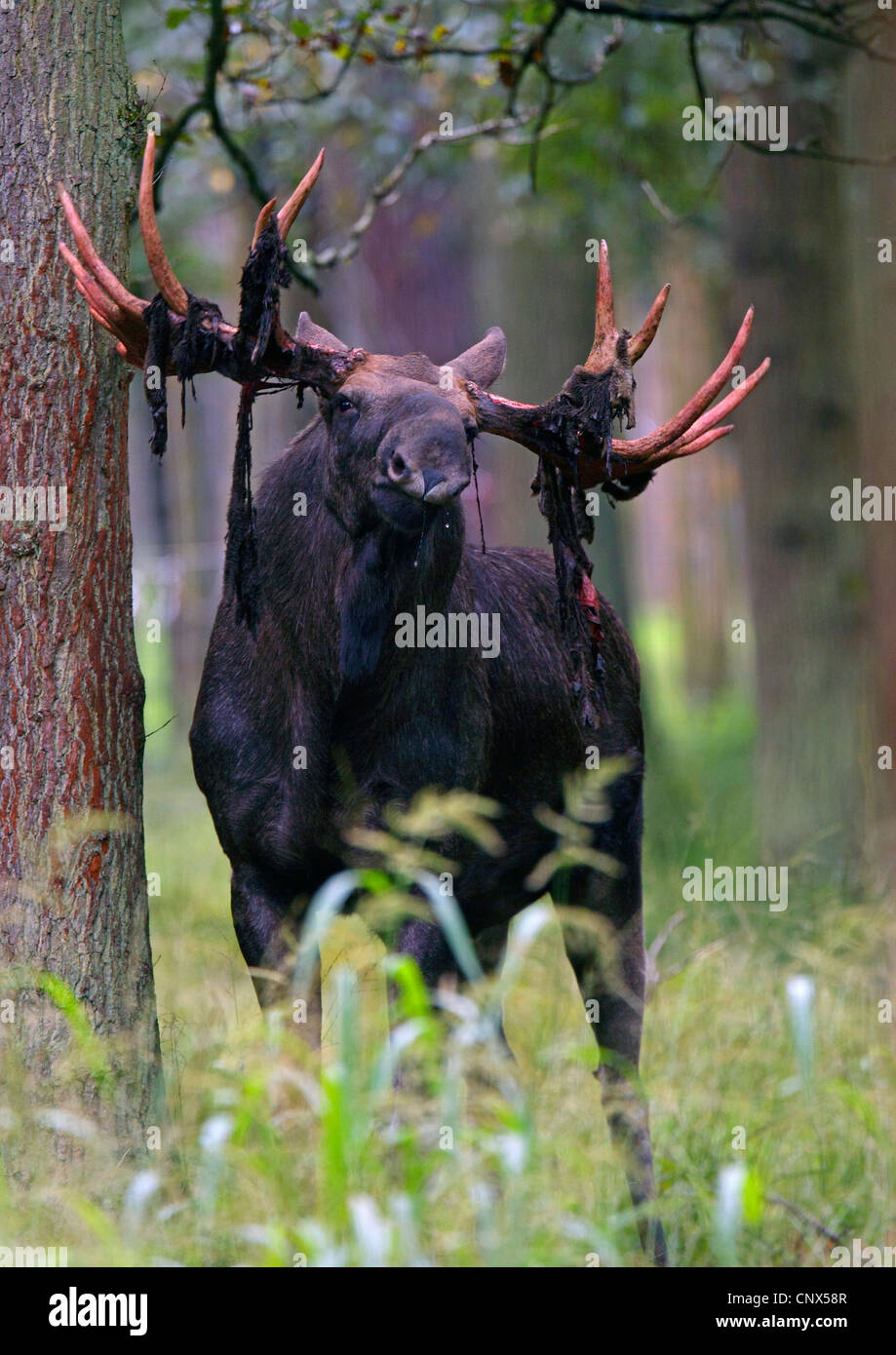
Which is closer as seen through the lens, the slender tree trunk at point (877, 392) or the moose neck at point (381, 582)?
the moose neck at point (381, 582)

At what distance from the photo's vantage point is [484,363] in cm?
566

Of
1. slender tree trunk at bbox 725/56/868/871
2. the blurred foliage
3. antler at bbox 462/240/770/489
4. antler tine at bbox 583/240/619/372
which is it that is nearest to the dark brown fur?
antler at bbox 462/240/770/489

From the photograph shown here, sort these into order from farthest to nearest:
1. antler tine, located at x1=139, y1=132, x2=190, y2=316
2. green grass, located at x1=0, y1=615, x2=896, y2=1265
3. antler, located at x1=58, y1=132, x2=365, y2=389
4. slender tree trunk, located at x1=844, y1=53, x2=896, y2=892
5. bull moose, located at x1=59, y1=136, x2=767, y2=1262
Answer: slender tree trunk, located at x1=844, y1=53, x2=896, y2=892
bull moose, located at x1=59, y1=136, x2=767, y2=1262
antler, located at x1=58, y1=132, x2=365, y2=389
antler tine, located at x1=139, y1=132, x2=190, y2=316
green grass, located at x1=0, y1=615, x2=896, y2=1265

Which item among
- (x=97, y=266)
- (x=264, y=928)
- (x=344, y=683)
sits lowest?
(x=264, y=928)

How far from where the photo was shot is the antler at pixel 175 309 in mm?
4473

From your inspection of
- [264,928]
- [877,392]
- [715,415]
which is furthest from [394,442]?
[877,392]

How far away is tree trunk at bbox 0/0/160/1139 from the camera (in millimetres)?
4496

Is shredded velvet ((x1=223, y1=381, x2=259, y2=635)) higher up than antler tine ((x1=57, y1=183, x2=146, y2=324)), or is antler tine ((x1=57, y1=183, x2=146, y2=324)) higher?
antler tine ((x1=57, y1=183, x2=146, y2=324))

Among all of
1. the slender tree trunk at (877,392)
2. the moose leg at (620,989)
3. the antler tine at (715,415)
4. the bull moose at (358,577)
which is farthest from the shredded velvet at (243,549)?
the slender tree trunk at (877,392)

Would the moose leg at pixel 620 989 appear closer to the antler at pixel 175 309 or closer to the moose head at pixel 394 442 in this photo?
the moose head at pixel 394 442

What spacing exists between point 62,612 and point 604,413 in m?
1.83

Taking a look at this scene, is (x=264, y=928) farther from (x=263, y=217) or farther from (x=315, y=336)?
(x=263, y=217)

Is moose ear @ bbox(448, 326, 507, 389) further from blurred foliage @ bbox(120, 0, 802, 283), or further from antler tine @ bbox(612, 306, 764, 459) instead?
blurred foliage @ bbox(120, 0, 802, 283)

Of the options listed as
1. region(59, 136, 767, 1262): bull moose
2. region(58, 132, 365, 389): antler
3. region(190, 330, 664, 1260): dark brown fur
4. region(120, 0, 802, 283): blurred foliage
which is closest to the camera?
region(58, 132, 365, 389): antler
